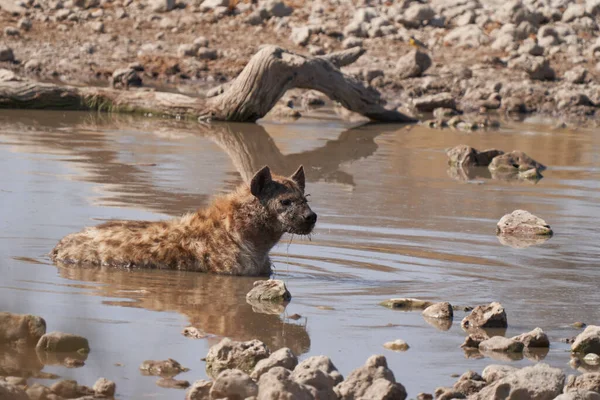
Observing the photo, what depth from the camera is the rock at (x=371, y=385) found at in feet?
16.8

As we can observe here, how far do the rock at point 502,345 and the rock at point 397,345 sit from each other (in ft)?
1.35

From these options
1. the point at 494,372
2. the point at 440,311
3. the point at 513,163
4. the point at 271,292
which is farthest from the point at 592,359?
the point at 513,163

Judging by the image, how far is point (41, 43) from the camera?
28219 millimetres

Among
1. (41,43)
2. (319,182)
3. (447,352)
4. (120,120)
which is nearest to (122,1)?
(41,43)

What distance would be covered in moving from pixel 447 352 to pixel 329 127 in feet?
43.3

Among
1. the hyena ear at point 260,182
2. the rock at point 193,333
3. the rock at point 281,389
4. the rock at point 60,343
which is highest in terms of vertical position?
the hyena ear at point 260,182

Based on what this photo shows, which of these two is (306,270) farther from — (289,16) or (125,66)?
(289,16)

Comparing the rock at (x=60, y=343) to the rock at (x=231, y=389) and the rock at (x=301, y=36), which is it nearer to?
the rock at (x=231, y=389)

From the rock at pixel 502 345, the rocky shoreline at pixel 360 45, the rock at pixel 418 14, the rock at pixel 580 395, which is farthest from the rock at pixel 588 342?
the rock at pixel 418 14

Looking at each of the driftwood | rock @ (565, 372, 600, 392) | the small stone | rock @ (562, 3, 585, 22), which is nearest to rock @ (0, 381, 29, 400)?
the small stone

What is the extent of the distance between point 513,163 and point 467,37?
12.6 metres

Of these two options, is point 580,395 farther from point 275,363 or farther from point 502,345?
point 275,363

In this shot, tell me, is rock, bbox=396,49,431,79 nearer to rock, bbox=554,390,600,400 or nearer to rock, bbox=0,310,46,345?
rock, bbox=0,310,46,345

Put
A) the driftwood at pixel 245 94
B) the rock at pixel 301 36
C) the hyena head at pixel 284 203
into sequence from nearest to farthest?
the hyena head at pixel 284 203
the driftwood at pixel 245 94
the rock at pixel 301 36
